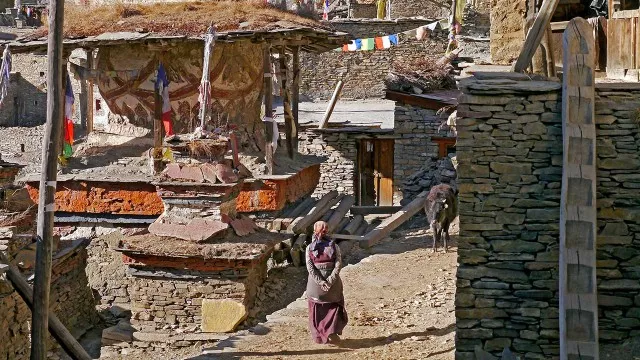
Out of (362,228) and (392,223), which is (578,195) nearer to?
(392,223)

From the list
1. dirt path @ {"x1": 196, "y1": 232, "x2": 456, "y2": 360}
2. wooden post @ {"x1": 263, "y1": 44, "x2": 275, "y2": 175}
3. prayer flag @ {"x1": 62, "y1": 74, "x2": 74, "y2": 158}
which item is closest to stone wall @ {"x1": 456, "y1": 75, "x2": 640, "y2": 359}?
dirt path @ {"x1": 196, "y1": 232, "x2": 456, "y2": 360}

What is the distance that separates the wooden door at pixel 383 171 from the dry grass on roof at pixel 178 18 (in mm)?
8578

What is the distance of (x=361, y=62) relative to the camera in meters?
33.2

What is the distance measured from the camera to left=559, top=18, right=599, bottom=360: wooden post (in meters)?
7.67

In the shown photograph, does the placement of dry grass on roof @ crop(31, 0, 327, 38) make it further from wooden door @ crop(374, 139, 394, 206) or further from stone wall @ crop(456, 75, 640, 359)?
wooden door @ crop(374, 139, 394, 206)

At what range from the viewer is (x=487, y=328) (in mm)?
8172

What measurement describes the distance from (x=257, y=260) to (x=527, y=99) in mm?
5007

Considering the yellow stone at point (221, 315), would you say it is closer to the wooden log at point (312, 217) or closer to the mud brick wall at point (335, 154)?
the wooden log at point (312, 217)

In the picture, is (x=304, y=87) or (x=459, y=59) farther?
(x=304, y=87)

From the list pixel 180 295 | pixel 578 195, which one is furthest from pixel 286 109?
pixel 578 195

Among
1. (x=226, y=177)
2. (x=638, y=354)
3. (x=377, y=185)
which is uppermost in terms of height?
(x=226, y=177)

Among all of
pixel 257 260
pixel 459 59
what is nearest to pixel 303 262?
pixel 257 260

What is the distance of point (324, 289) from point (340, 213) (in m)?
7.53

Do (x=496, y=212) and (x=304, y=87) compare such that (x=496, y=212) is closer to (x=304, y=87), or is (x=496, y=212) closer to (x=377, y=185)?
(x=377, y=185)
